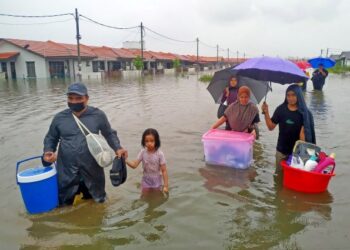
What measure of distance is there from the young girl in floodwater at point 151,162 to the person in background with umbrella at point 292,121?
1.86m

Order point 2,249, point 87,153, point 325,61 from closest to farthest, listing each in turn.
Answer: point 2,249 < point 87,153 < point 325,61

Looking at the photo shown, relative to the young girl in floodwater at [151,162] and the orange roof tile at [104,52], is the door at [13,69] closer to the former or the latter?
the orange roof tile at [104,52]

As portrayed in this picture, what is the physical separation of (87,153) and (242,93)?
9.31ft

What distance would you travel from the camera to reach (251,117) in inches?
222

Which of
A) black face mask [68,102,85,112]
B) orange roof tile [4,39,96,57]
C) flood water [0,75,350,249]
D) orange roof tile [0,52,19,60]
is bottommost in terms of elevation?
flood water [0,75,350,249]

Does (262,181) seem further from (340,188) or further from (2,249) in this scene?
(2,249)

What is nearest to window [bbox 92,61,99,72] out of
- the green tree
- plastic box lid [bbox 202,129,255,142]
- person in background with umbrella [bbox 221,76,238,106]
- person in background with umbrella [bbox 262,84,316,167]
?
the green tree

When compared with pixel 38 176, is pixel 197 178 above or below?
below

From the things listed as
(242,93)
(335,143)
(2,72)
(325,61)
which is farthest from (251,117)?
(2,72)

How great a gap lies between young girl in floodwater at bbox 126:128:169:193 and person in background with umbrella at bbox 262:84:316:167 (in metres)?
1.86

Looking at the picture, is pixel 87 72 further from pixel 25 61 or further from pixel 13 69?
pixel 13 69

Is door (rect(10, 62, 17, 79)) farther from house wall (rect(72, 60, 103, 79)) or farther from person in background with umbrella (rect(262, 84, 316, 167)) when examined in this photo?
person in background with umbrella (rect(262, 84, 316, 167))

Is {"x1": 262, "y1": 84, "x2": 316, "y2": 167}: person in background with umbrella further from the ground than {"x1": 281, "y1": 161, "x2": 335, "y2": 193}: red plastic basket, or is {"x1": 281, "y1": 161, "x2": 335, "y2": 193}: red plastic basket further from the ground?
{"x1": 262, "y1": 84, "x2": 316, "y2": 167}: person in background with umbrella

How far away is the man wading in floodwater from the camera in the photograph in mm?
3814
